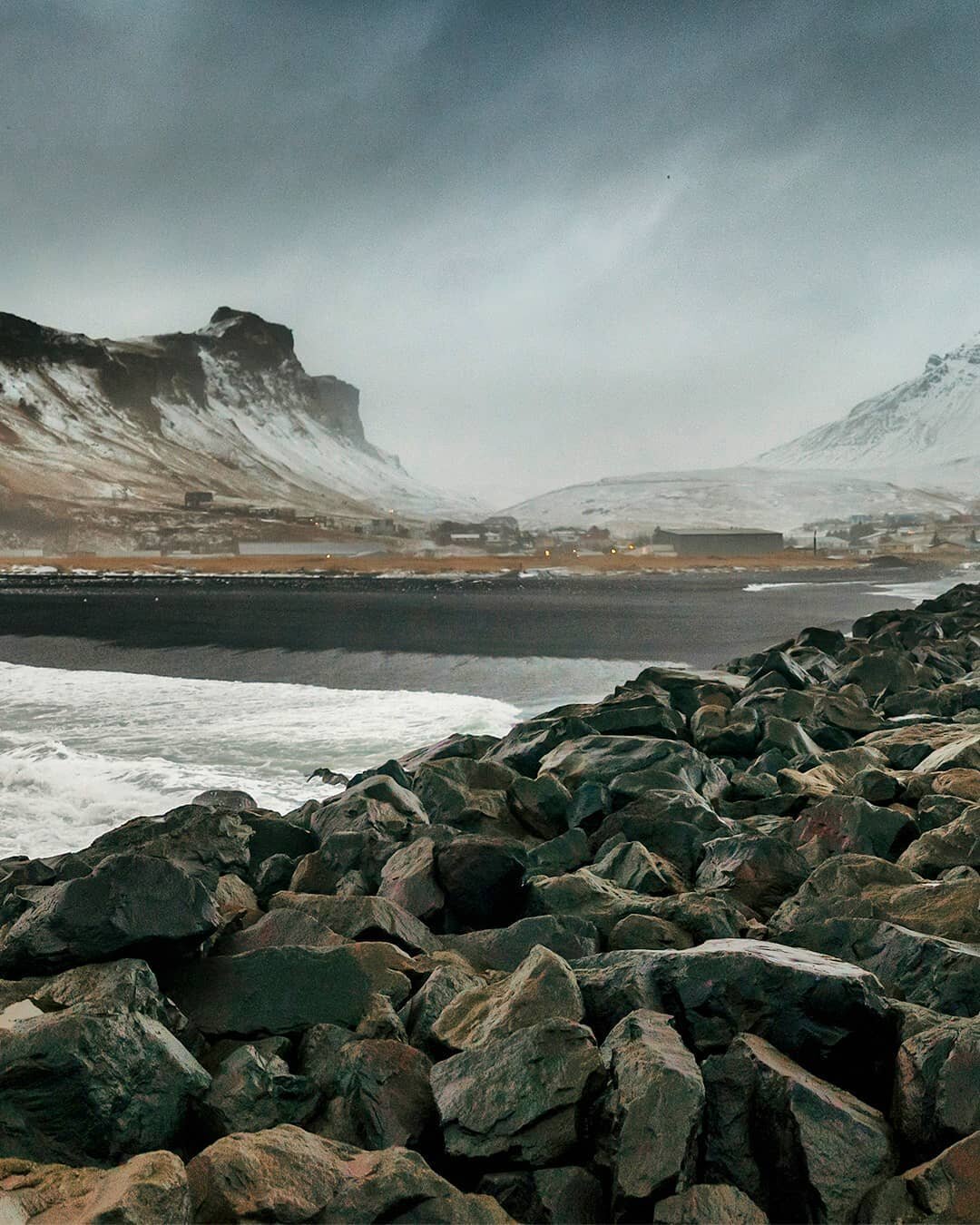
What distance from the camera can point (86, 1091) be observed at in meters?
3.52

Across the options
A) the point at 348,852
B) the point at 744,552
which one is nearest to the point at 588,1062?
the point at 348,852

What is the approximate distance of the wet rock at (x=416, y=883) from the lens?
5637mm

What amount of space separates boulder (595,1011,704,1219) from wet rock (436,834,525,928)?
217 cm

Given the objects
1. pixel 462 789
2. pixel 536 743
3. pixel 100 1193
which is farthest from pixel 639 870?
pixel 536 743

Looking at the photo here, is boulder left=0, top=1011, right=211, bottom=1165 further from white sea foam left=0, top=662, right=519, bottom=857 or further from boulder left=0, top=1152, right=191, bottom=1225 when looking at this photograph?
white sea foam left=0, top=662, right=519, bottom=857

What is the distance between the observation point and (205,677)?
86.2 ft

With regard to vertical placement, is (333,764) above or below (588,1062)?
below

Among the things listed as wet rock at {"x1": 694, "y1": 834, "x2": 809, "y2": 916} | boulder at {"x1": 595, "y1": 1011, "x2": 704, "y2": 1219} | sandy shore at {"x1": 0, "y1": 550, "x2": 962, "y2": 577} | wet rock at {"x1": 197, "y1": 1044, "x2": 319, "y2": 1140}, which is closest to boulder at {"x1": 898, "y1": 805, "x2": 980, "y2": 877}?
wet rock at {"x1": 694, "y1": 834, "x2": 809, "y2": 916}

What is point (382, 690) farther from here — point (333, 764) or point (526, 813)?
point (526, 813)

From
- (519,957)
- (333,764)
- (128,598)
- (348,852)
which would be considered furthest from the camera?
(128,598)

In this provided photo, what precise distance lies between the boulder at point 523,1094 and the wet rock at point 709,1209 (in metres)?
0.39

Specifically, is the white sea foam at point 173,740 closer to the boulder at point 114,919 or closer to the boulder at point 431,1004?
the boulder at point 114,919

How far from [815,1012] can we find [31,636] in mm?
43137

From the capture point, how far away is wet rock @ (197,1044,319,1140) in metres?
3.62
